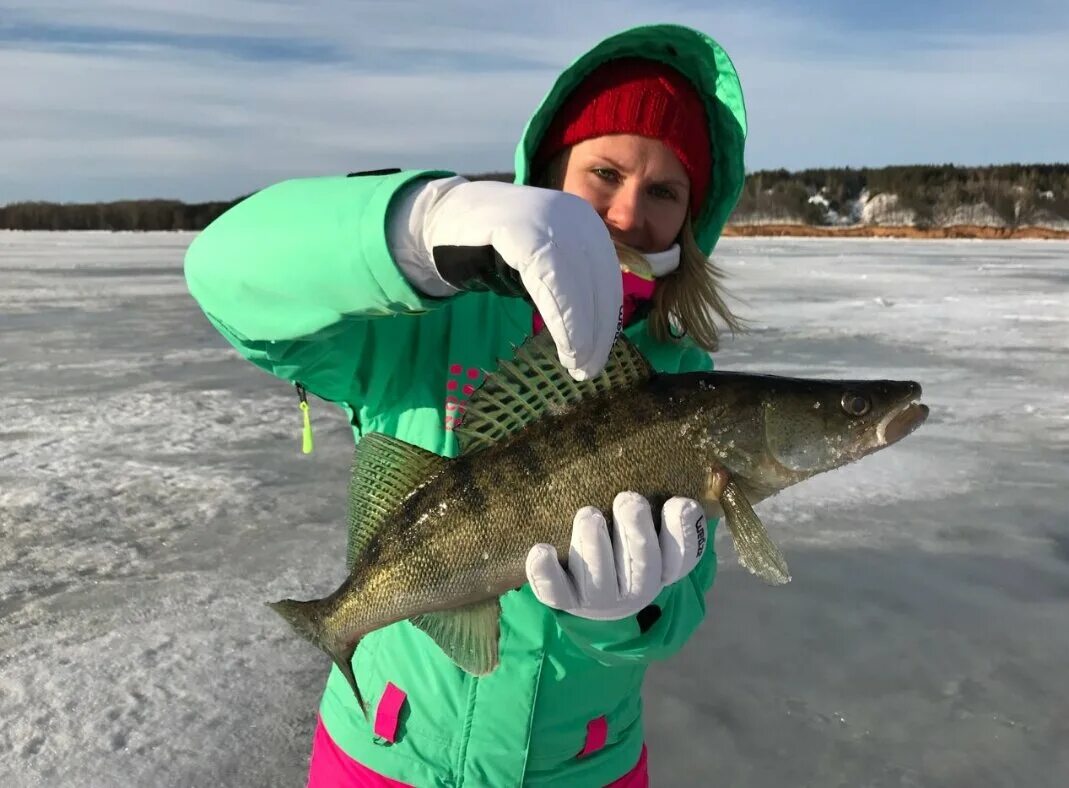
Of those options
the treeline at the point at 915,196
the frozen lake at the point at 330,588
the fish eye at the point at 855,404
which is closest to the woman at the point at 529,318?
the fish eye at the point at 855,404

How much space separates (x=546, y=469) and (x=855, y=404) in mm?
722

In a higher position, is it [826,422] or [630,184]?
[630,184]

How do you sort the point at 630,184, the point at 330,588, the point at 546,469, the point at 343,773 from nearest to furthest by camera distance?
1. the point at 546,469
2. the point at 343,773
3. the point at 630,184
4. the point at 330,588

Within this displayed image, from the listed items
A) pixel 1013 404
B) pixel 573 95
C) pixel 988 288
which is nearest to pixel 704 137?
pixel 573 95

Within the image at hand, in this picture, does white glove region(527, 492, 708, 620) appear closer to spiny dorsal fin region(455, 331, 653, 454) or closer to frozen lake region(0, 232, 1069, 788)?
spiny dorsal fin region(455, 331, 653, 454)

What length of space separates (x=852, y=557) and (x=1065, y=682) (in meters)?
1.17

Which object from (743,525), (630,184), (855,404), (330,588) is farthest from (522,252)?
(330,588)

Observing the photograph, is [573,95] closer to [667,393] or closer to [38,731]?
[667,393]

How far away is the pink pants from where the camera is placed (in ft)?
6.82

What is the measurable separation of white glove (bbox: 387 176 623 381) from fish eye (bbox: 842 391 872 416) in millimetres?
664

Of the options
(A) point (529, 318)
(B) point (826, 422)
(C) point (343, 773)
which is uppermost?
(A) point (529, 318)

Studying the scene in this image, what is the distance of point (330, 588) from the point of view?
12.9 feet

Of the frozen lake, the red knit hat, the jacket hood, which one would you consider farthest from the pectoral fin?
the frozen lake

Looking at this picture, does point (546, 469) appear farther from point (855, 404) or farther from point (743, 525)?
point (855, 404)
